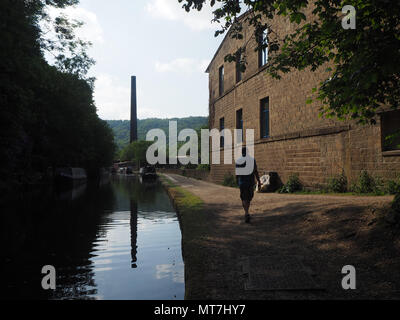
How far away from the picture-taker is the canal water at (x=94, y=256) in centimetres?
410

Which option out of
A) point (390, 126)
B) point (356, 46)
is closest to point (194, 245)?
point (356, 46)

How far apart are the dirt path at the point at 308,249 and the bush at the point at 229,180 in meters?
11.5

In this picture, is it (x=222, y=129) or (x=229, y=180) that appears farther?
(x=222, y=129)

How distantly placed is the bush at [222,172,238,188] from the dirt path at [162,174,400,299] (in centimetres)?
1145

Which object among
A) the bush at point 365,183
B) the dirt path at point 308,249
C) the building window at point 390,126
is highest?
the building window at point 390,126

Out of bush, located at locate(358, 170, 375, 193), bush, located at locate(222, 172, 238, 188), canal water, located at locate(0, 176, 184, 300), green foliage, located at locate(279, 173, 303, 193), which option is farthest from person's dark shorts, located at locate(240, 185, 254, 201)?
bush, located at locate(222, 172, 238, 188)

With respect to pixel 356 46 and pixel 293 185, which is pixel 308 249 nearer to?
pixel 356 46

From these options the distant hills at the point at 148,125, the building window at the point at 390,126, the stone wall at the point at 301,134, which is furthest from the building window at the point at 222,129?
the distant hills at the point at 148,125

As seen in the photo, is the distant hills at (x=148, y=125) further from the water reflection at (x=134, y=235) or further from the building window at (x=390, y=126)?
the building window at (x=390, y=126)

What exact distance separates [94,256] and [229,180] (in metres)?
15.0

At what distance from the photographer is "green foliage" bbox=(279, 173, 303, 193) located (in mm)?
13310

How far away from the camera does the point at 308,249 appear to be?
5.15 meters
